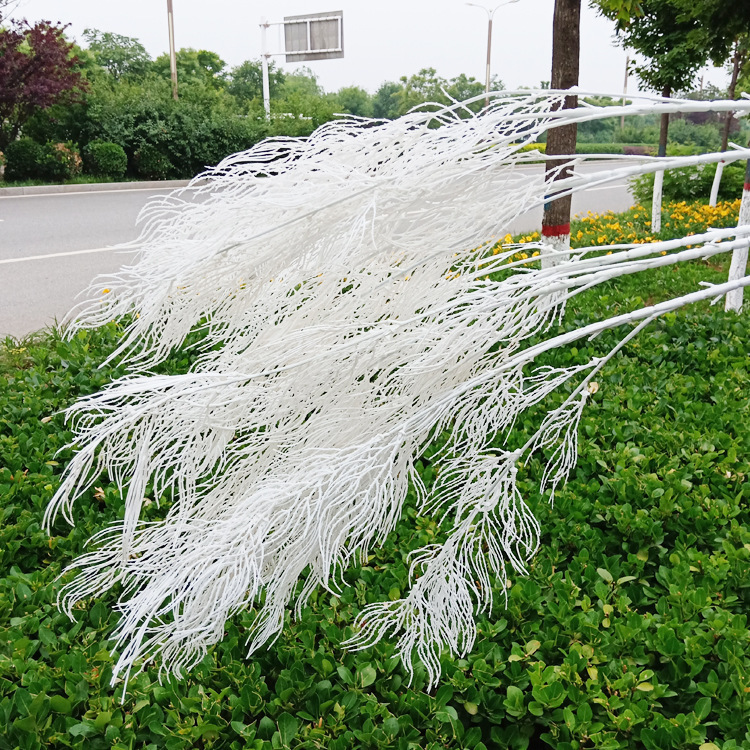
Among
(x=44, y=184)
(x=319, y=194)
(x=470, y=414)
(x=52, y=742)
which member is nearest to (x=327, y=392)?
(x=470, y=414)

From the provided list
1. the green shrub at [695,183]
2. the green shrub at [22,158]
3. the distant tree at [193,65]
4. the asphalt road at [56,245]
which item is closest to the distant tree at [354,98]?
the distant tree at [193,65]

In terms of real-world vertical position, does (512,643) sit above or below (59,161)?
below

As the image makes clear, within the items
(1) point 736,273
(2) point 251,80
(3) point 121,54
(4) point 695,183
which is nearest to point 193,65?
(3) point 121,54

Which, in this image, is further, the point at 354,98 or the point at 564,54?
the point at 354,98

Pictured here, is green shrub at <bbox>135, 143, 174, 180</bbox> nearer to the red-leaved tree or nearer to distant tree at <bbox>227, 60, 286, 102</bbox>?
the red-leaved tree

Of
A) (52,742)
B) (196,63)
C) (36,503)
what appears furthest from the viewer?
(196,63)

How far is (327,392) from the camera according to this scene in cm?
149

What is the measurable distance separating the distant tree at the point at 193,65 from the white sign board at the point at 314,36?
15194mm

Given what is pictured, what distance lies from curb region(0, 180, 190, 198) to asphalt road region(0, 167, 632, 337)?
50 centimetres

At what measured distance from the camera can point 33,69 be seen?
15.6 m

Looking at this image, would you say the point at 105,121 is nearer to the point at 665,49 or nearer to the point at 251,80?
the point at 665,49

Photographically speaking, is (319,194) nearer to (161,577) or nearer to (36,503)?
(161,577)

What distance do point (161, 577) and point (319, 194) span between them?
90 centimetres

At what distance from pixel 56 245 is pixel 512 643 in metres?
8.10
